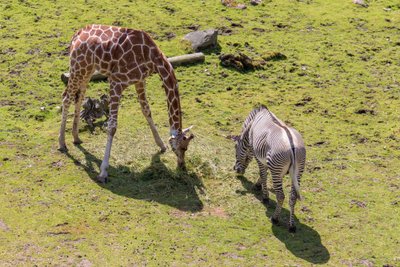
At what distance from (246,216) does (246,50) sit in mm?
7982

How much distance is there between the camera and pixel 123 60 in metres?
12.8

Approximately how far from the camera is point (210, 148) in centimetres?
1400

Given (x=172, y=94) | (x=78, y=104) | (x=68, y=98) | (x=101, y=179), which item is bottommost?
(x=101, y=179)

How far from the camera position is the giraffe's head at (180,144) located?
12.7 m

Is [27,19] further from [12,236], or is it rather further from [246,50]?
[12,236]

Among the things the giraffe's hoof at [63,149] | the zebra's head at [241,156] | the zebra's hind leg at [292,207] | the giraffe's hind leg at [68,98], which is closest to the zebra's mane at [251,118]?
the zebra's head at [241,156]

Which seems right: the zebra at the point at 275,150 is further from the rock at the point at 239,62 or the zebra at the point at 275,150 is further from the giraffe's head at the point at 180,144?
the rock at the point at 239,62

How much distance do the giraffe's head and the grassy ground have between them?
0.90 ft

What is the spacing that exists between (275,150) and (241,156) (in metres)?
1.87

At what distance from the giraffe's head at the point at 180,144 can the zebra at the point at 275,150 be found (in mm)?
1057

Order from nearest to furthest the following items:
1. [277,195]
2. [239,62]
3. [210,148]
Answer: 1. [277,195]
2. [210,148]
3. [239,62]

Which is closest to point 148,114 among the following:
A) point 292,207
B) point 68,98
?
point 68,98

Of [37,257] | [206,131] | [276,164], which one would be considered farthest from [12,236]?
[206,131]

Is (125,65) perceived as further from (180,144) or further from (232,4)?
(232,4)
